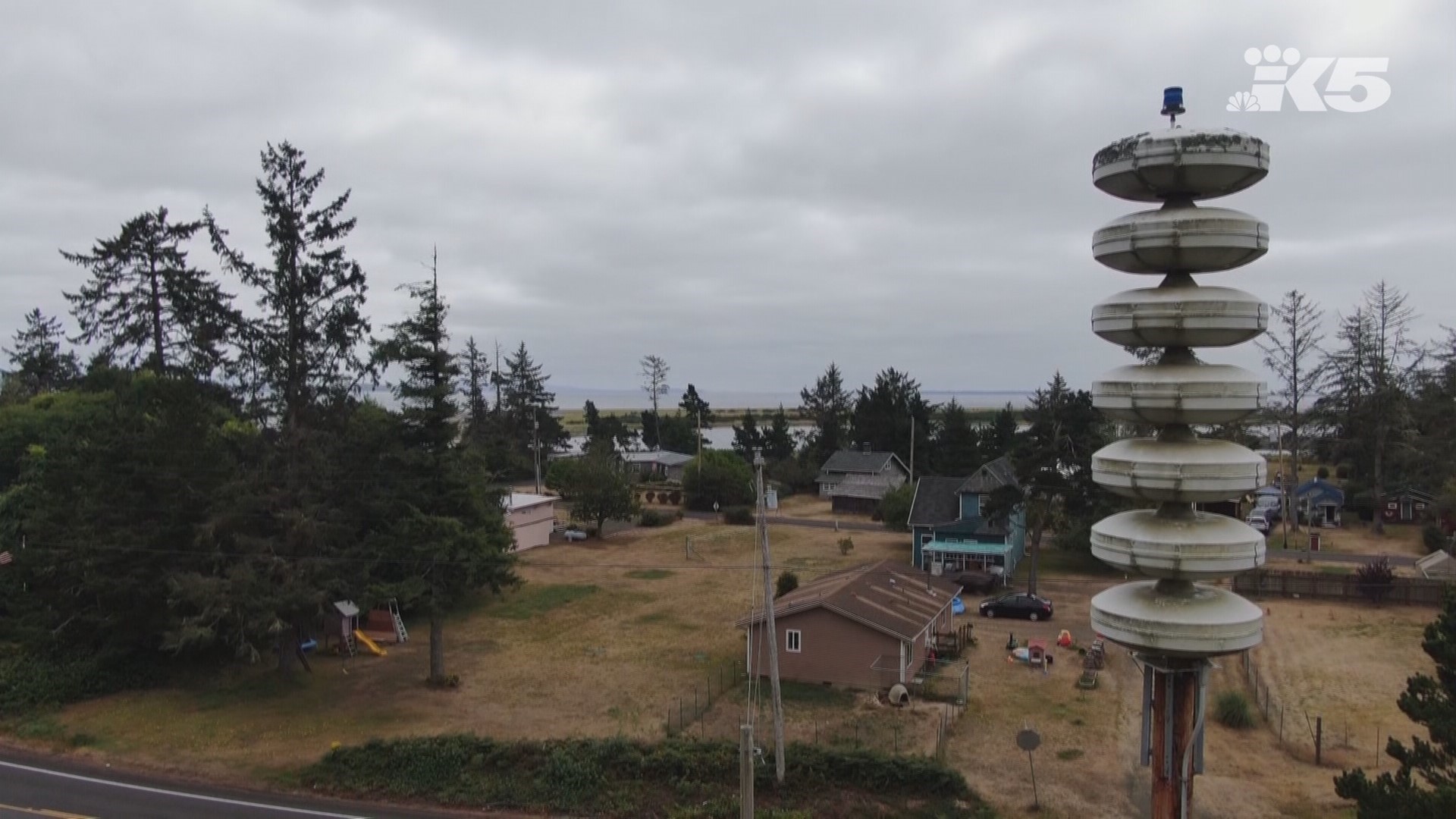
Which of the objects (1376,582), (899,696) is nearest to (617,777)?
(899,696)

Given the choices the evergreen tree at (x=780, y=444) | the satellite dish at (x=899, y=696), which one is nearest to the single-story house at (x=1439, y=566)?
the satellite dish at (x=899, y=696)

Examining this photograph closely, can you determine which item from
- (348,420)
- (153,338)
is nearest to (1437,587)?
(348,420)

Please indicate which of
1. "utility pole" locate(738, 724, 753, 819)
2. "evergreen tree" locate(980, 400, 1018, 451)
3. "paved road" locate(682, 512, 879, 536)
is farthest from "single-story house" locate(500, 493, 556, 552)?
"utility pole" locate(738, 724, 753, 819)

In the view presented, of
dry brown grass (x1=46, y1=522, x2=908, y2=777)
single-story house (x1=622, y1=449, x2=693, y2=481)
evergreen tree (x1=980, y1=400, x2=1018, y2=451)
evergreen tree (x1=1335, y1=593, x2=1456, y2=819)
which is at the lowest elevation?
dry brown grass (x1=46, y1=522, x2=908, y2=777)

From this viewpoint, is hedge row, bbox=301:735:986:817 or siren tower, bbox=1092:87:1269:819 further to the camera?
hedge row, bbox=301:735:986:817

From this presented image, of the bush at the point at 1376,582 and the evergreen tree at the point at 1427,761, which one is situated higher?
the evergreen tree at the point at 1427,761

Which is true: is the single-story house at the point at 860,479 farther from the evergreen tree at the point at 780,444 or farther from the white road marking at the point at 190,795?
the white road marking at the point at 190,795

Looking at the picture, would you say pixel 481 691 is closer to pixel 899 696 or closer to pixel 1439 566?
pixel 899 696

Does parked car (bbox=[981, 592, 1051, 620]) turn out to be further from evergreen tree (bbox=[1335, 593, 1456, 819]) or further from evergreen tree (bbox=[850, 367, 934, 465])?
evergreen tree (bbox=[850, 367, 934, 465])
